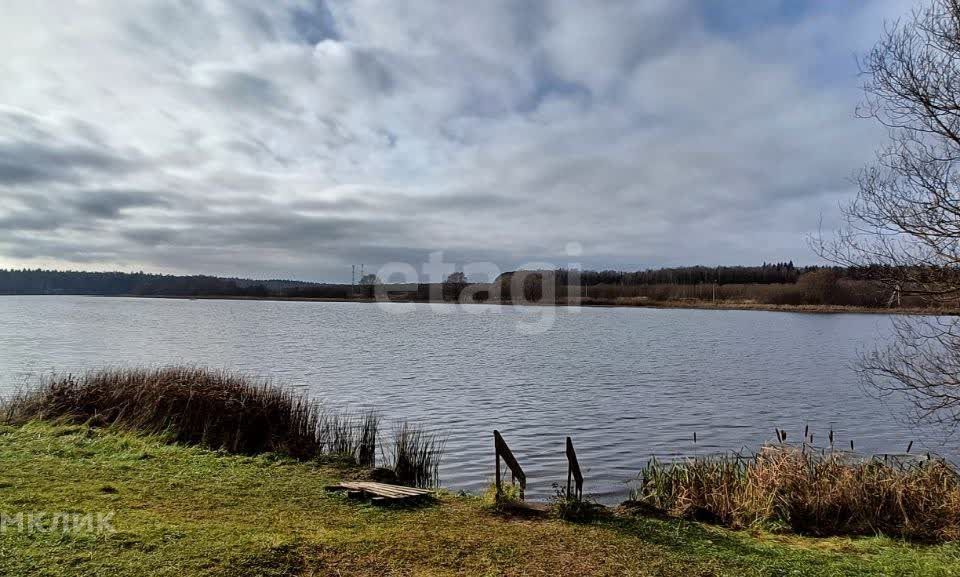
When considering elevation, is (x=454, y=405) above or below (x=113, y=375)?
below

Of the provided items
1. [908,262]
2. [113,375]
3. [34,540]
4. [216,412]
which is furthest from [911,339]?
[113,375]

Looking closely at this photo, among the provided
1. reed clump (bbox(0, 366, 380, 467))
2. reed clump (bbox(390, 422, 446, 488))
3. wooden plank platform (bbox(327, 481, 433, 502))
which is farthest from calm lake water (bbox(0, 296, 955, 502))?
reed clump (bbox(0, 366, 380, 467))

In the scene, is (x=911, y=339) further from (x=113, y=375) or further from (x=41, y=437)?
(x=113, y=375)

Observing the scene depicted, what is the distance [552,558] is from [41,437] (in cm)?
1024

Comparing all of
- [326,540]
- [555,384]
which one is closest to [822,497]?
[326,540]

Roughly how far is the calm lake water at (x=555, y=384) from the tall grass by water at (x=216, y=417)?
1.99 meters

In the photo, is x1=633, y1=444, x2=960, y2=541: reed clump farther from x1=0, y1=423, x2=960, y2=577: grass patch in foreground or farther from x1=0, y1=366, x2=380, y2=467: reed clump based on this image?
x1=0, y1=366, x2=380, y2=467: reed clump

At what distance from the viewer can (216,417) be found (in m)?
12.7

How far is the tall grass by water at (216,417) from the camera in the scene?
12070mm

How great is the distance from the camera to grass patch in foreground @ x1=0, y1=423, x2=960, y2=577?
5570mm

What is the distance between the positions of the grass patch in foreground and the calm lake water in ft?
11.0

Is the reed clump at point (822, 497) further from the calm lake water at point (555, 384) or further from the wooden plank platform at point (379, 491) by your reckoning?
the wooden plank platform at point (379, 491)

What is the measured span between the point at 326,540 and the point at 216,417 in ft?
24.8

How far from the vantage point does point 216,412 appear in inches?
507
